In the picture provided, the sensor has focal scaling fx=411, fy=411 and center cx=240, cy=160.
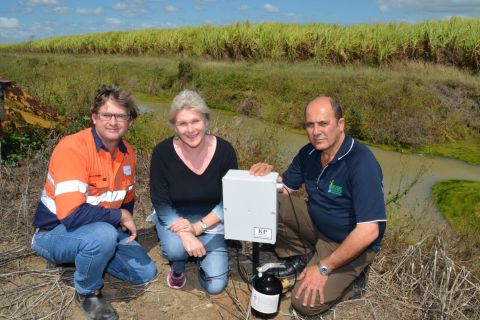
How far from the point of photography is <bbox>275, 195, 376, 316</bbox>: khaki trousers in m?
2.59

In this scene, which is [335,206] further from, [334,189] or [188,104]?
[188,104]

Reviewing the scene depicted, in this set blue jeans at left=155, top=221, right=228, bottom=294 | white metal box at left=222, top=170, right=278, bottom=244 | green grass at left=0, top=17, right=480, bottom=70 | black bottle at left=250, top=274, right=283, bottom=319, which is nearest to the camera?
white metal box at left=222, top=170, right=278, bottom=244

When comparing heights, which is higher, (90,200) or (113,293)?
(90,200)

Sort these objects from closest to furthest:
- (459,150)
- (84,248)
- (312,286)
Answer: (84,248)
(312,286)
(459,150)

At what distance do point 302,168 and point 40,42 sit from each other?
127 feet

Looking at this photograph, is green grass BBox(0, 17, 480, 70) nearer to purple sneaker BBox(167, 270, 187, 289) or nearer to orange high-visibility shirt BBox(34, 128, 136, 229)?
purple sneaker BBox(167, 270, 187, 289)

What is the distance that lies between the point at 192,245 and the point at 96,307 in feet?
2.27

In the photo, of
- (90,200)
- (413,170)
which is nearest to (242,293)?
(90,200)

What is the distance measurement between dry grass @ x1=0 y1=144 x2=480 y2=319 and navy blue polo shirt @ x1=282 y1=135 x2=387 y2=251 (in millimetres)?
408

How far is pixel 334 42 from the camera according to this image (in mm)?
13734

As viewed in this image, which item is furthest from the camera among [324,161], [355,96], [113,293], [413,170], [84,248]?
[355,96]

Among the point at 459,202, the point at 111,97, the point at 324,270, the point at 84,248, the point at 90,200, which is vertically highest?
the point at 111,97

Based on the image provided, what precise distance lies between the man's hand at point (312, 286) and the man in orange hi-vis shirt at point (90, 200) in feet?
3.87

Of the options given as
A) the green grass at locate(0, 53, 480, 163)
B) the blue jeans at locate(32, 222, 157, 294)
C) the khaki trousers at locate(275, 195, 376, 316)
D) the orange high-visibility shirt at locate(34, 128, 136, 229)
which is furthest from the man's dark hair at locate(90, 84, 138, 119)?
the green grass at locate(0, 53, 480, 163)
